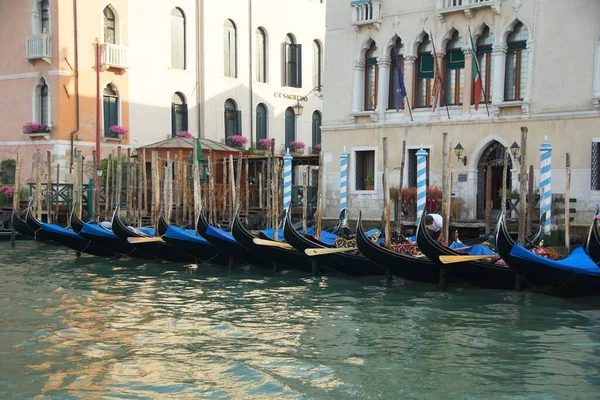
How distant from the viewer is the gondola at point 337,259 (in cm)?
849

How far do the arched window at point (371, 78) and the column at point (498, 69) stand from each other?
1.99m

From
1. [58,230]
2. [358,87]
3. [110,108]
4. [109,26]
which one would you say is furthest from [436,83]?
[109,26]

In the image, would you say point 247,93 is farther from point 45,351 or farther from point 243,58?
point 45,351

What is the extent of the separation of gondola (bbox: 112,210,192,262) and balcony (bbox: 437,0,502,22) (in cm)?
504

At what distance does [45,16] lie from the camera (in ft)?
47.4

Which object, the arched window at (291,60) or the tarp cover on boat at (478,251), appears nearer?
the tarp cover on boat at (478,251)

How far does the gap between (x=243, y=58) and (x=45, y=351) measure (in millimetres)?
12644

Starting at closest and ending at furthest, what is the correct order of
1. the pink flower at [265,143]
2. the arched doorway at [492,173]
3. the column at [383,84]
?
the arched doorway at [492,173] → the column at [383,84] → the pink flower at [265,143]

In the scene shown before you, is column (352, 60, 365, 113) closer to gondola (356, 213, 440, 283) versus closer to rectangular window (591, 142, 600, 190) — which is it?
rectangular window (591, 142, 600, 190)

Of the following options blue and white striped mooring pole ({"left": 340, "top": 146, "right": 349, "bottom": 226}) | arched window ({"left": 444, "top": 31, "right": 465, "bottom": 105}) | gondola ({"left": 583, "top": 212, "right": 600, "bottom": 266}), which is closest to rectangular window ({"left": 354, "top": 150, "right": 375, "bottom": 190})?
blue and white striped mooring pole ({"left": 340, "top": 146, "right": 349, "bottom": 226})

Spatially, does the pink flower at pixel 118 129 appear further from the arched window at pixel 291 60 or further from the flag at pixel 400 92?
the flag at pixel 400 92

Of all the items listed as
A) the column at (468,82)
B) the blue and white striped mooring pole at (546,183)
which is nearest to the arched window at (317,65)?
the column at (468,82)

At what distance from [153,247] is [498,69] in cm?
533

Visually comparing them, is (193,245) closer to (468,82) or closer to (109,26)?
(468,82)
